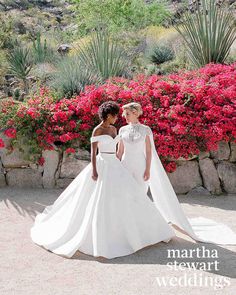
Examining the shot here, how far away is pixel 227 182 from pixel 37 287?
4.59 metres

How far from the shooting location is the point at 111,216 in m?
4.77

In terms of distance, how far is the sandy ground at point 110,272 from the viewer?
386 cm

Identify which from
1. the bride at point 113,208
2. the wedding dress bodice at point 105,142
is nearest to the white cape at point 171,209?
the bride at point 113,208

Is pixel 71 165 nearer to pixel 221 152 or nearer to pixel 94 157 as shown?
pixel 221 152

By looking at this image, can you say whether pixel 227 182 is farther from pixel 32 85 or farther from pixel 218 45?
pixel 32 85

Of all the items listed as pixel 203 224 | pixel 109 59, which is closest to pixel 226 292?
pixel 203 224

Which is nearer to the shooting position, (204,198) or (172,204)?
(172,204)

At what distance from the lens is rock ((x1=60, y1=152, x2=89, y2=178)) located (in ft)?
26.0

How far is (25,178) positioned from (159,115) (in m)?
2.71

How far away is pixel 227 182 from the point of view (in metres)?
7.61

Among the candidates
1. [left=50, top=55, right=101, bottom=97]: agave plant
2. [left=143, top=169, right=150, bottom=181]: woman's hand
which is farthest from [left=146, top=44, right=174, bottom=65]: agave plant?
[left=143, top=169, right=150, bottom=181]: woman's hand

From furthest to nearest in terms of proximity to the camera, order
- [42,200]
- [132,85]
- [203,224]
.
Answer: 1. [132,85]
2. [42,200]
3. [203,224]

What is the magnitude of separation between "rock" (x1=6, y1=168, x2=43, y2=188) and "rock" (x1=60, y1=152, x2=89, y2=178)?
51 cm

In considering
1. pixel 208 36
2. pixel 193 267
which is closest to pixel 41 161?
pixel 193 267
